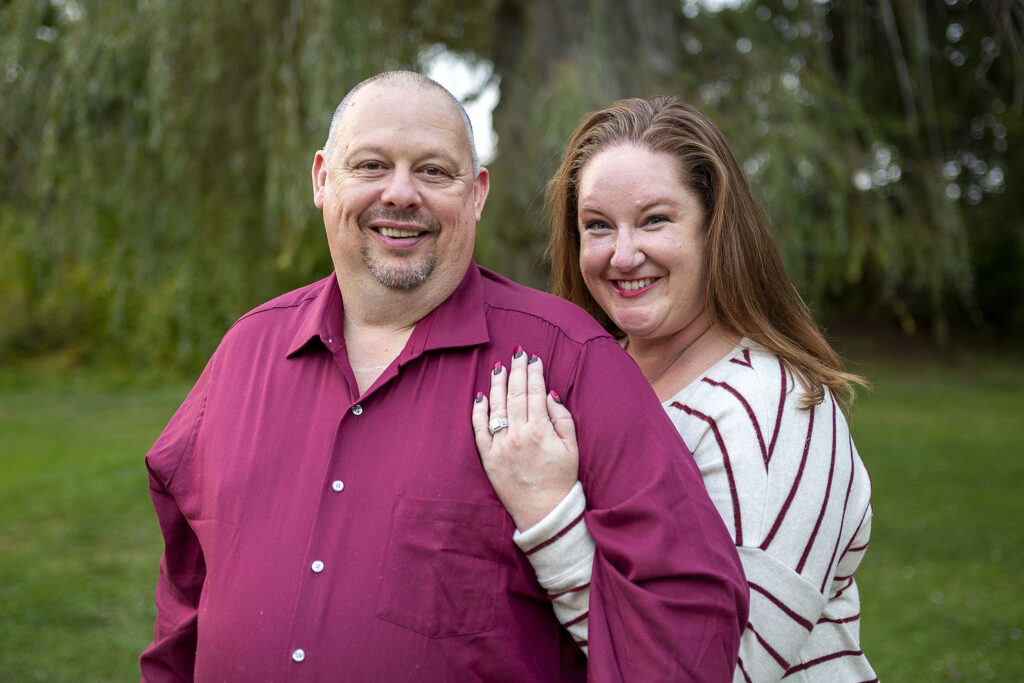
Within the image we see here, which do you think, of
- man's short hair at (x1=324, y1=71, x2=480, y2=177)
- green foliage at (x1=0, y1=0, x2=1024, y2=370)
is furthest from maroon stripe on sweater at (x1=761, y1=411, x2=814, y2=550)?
green foliage at (x1=0, y1=0, x2=1024, y2=370)

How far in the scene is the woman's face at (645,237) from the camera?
212cm

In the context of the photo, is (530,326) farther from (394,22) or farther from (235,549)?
(394,22)

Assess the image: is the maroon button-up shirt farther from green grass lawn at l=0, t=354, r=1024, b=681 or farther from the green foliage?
green grass lawn at l=0, t=354, r=1024, b=681

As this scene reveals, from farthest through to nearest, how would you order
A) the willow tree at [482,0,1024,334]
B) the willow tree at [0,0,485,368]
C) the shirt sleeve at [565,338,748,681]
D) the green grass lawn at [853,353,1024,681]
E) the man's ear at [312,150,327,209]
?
1. the green grass lawn at [853,353,1024,681]
2. the willow tree at [482,0,1024,334]
3. the willow tree at [0,0,485,368]
4. the man's ear at [312,150,327,209]
5. the shirt sleeve at [565,338,748,681]

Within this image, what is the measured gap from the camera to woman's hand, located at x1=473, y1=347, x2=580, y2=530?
1.74 m

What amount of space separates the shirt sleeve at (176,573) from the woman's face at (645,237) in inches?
39.5

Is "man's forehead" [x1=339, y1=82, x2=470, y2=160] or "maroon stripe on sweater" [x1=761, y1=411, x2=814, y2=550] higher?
"man's forehead" [x1=339, y1=82, x2=470, y2=160]

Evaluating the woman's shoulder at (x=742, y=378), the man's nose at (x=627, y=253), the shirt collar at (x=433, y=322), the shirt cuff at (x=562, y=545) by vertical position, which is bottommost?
the shirt cuff at (x=562, y=545)

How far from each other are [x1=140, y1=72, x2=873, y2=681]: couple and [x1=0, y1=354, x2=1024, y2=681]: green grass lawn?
3375mm

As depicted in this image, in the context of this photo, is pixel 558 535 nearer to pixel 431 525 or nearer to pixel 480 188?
pixel 431 525

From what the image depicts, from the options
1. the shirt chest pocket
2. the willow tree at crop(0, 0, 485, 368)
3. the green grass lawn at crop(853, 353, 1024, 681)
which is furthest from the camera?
the green grass lawn at crop(853, 353, 1024, 681)

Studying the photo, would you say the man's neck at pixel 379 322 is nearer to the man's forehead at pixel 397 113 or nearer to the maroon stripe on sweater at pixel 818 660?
the man's forehead at pixel 397 113

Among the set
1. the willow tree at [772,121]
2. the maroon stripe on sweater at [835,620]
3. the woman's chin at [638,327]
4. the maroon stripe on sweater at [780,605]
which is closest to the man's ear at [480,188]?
the woman's chin at [638,327]

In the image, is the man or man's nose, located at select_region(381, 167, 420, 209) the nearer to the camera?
the man
